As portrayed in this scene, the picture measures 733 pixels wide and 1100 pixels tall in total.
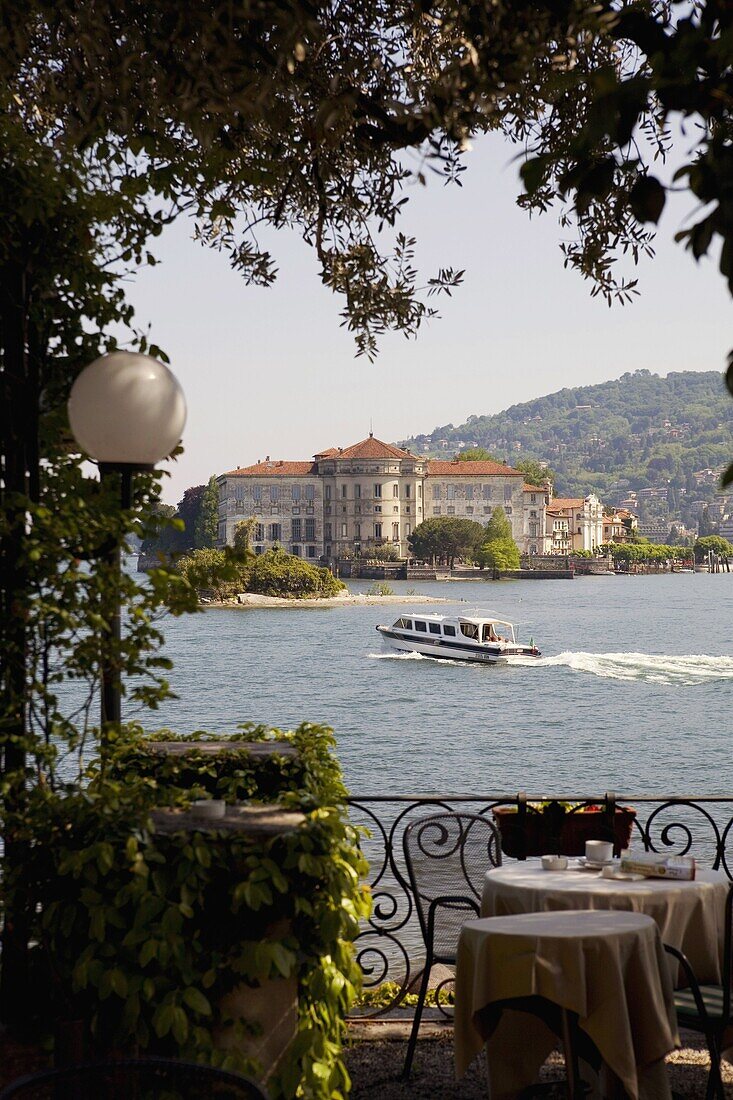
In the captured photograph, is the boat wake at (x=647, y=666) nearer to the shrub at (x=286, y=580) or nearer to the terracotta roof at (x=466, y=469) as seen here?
the shrub at (x=286, y=580)

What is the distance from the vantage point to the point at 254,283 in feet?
17.0

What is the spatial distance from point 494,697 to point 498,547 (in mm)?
52612

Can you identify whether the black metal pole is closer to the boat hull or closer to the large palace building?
the boat hull

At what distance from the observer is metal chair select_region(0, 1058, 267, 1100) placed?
159 centimetres

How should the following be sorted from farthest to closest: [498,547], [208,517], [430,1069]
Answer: [498,547] → [208,517] → [430,1069]

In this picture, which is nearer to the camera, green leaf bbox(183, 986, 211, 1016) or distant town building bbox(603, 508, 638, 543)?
green leaf bbox(183, 986, 211, 1016)

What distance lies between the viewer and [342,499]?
317 feet

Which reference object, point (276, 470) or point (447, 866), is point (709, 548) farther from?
point (447, 866)

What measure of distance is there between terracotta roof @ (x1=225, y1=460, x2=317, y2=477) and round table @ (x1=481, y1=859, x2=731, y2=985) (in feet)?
300

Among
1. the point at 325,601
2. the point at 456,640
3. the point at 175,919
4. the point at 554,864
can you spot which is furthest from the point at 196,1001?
the point at 325,601

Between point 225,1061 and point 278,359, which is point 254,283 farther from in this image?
point 278,359

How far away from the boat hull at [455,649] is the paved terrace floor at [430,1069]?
1848 inches

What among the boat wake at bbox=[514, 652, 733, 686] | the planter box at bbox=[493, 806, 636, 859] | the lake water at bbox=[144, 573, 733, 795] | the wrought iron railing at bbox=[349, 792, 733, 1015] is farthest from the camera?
the boat wake at bbox=[514, 652, 733, 686]

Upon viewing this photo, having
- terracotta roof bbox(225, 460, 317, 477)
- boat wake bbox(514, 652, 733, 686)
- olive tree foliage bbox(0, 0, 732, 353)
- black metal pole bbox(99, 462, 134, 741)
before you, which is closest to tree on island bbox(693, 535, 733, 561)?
terracotta roof bbox(225, 460, 317, 477)
